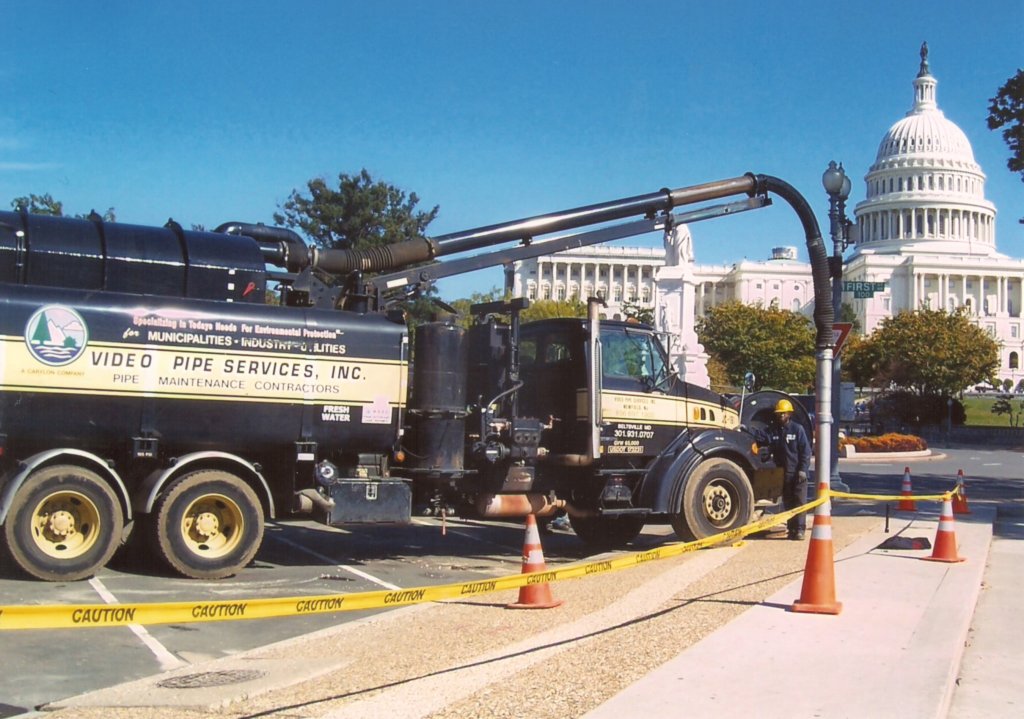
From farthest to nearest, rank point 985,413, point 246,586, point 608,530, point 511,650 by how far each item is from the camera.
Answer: point 985,413, point 608,530, point 246,586, point 511,650

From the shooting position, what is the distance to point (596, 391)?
12758 mm

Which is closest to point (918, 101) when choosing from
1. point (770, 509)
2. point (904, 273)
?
point (904, 273)

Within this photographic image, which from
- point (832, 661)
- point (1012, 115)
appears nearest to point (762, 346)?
point (1012, 115)

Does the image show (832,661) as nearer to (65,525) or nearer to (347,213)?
(65,525)

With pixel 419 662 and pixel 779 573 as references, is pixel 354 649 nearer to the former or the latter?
pixel 419 662

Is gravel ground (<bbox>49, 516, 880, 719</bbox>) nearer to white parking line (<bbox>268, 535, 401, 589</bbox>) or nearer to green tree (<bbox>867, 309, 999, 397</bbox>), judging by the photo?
white parking line (<bbox>268, 535, 401, 589</bbox>)

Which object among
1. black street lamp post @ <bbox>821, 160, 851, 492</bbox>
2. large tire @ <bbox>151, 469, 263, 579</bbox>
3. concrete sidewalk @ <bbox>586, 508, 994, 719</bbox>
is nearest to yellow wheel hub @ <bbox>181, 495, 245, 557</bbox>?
large tire @ <bbox>151, 469, 263, 579</bbox>

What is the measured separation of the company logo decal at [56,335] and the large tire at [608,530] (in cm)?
629

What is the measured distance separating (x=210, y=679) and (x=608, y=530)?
7.65 meters

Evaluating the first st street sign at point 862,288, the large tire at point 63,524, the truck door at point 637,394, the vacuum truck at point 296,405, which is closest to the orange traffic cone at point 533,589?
the vacuum truck at point 296,405

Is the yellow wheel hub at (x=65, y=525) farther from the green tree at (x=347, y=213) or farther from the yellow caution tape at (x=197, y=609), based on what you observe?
the green tree at (x=347, y=213)

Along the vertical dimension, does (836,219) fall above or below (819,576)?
above

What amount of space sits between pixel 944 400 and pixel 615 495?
61.9 metres

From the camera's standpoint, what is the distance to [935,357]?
264ft
